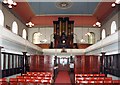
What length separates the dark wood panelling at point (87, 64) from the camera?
1833 cm

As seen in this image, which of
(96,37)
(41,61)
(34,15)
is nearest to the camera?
(41,61)

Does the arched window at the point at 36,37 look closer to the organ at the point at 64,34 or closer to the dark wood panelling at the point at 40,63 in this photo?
the organ at the point at 64,34

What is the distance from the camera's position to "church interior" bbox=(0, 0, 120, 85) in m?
14.0

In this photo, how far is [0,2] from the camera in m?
16.6

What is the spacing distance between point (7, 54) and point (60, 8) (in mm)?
9048

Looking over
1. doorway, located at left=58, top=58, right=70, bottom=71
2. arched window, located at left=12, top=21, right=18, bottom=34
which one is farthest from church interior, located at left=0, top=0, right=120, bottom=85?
doorway, located at left=58, top=58, right=70, bottom=71

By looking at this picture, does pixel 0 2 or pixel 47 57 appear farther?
pixel 47 57

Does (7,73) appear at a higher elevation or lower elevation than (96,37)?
lower

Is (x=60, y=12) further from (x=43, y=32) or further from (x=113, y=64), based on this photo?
(x=113, y=64)

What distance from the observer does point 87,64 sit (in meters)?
18.6

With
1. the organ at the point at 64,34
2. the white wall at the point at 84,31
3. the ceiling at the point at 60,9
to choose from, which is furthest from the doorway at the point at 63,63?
the ceiling at the point at 60,9

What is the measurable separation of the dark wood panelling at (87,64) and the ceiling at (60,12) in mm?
5267

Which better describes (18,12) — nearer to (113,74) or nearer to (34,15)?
(34,15)

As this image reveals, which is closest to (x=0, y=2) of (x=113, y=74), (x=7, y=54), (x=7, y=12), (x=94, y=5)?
(x=7, y=12)
